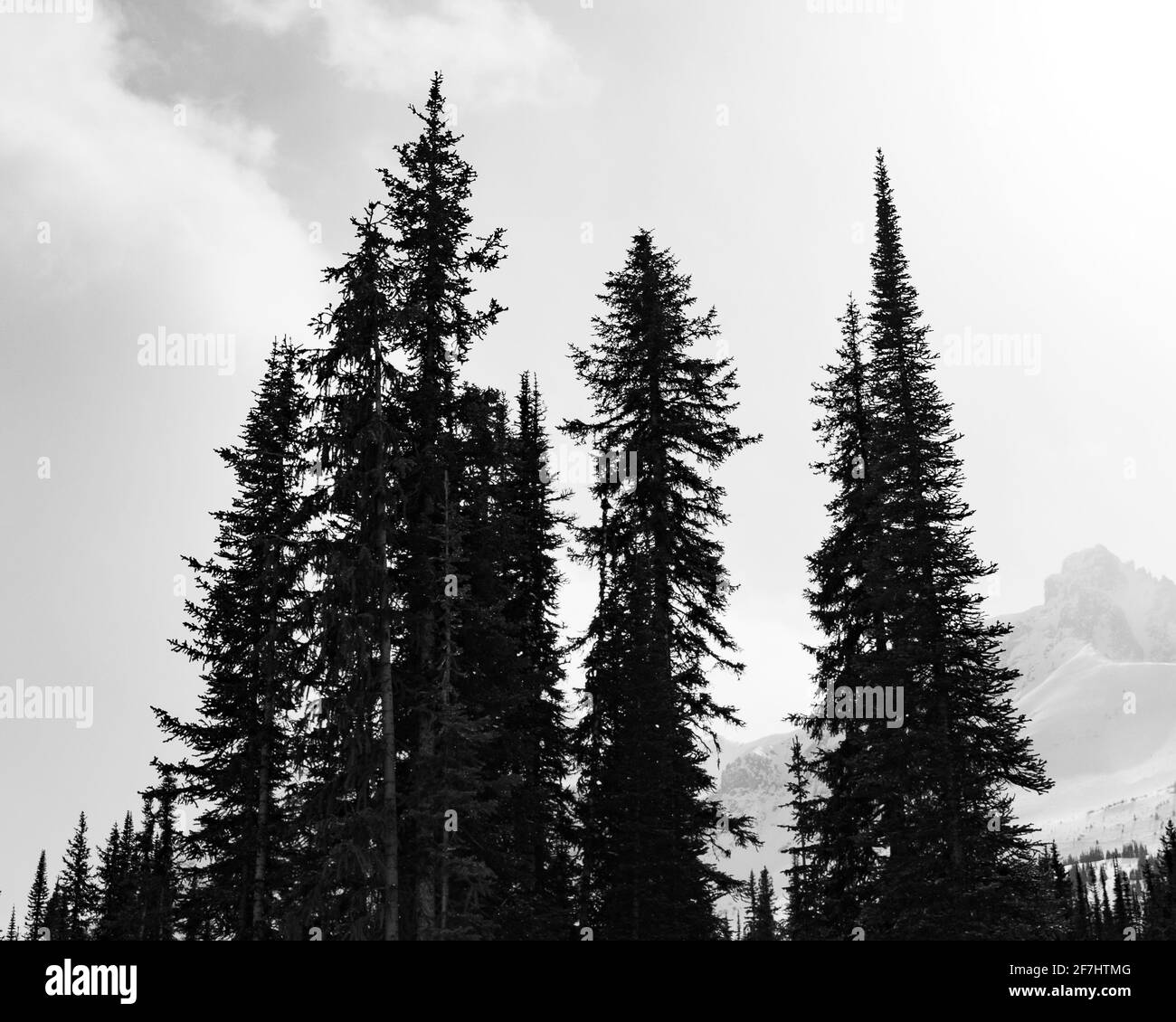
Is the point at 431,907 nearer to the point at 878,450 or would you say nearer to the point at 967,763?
the point at 967,763

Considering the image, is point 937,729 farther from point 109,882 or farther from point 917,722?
point 109,882

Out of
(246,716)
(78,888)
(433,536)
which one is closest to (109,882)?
(78,888)

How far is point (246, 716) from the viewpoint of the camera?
26391 mm

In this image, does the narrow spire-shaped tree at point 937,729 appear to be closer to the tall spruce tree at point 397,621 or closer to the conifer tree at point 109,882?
the tall spruce tree at point 397,621

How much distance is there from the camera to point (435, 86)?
24156 millimetres

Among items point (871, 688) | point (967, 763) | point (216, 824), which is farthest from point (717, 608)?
point (216, 824)

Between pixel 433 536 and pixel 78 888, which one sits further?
pixel 78 888

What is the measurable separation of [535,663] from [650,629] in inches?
161

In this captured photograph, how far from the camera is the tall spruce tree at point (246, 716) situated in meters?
25.8

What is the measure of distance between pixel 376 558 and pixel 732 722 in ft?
39.8

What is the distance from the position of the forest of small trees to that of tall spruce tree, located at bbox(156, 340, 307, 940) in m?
0.12

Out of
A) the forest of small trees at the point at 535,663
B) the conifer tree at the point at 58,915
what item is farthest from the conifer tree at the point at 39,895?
the forest of small trees at the point at 535,663

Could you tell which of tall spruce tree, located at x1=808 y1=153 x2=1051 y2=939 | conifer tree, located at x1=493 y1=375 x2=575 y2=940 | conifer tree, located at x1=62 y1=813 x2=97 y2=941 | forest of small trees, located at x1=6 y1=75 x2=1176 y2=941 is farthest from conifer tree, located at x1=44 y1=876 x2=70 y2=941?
tall spruce tree, located at x1=808 y1=153 x2=1051 y2=939

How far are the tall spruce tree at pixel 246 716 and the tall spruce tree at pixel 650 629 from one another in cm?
878
